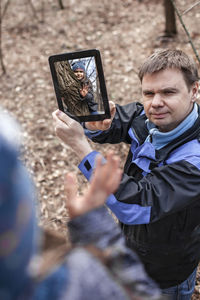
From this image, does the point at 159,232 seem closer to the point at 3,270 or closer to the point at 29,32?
the point at 3,270

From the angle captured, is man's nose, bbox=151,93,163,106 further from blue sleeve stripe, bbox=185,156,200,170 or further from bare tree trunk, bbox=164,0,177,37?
bare tree trunk, bbox=164,0,177,37

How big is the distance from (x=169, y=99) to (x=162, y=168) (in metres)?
0.43

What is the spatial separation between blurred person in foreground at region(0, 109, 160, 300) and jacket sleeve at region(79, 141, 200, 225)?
51cm

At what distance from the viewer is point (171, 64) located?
191cm

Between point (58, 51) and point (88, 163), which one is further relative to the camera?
point (58, 51)

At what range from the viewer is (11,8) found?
8469mm

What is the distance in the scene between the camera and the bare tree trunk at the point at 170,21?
614 centimetres

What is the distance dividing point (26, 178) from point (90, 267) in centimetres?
33

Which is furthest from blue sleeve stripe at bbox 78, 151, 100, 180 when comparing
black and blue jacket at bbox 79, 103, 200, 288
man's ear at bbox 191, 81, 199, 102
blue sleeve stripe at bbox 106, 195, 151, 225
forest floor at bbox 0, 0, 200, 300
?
forest floor at bbox 0, 0, 200, 300

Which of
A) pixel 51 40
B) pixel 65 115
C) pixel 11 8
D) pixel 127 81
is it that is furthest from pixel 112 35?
pixel 65 115

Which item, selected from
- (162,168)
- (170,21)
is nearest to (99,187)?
(162,168)

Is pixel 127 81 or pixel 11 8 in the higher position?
pixel 11 8

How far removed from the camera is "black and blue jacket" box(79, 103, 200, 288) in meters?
1.67

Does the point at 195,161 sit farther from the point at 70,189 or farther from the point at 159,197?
the point at 70,189
